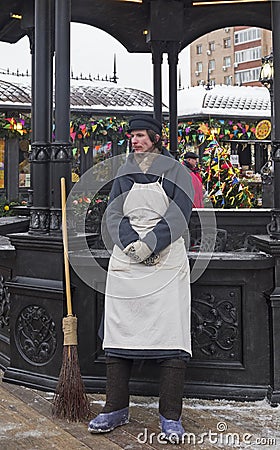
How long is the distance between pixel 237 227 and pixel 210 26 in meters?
2.83

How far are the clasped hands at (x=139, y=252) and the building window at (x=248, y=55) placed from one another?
201ft

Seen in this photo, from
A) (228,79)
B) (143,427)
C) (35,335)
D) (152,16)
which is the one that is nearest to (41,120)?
(35,335)

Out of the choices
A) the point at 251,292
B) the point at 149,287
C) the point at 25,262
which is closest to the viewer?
the point at 149,287

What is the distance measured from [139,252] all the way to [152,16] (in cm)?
499

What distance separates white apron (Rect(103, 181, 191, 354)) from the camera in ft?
12.8

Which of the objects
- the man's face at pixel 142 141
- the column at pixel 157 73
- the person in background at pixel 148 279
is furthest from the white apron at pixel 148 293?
the column at pixel 157 73

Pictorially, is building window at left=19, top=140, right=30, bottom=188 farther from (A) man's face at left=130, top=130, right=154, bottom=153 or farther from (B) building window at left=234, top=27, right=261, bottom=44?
(B) building window at left=234, top=27, right=261, bottom=44

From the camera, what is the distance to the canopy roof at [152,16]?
765 cm

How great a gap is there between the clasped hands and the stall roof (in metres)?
13.4

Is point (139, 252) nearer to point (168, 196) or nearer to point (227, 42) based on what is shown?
point (168, 196)

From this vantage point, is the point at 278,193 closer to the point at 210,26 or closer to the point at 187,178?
the point at 187,178

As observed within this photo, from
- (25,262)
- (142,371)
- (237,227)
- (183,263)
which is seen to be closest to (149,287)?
(183,263)

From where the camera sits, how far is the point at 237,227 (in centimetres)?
713

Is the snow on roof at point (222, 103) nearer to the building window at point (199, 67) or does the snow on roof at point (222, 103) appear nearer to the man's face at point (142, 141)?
the man's face at point (142, 141)
